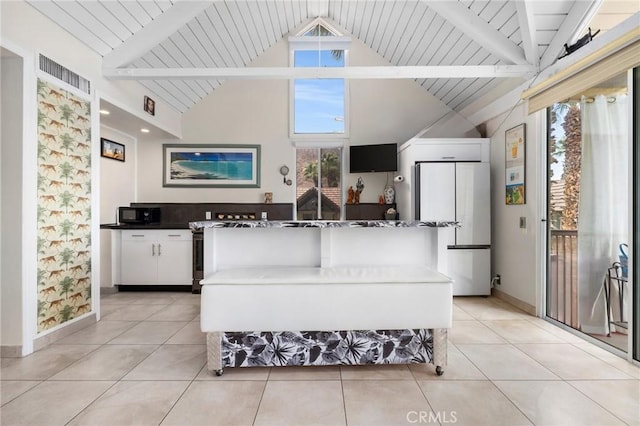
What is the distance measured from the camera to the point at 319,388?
189cm

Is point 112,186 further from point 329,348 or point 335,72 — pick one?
point 329,348

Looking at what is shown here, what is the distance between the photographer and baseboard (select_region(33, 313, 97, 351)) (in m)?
2.43

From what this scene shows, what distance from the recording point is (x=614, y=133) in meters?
2.46

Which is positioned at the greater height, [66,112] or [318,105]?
[318,105]

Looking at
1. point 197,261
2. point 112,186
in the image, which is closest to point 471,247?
point 197,261

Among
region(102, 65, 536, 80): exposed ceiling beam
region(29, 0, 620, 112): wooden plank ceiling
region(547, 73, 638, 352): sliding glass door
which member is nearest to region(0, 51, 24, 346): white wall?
region(29, 0, 620, 112): wooden plank ceiling

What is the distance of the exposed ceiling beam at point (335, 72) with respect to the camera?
10.6 feet

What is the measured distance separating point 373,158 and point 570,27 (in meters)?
2.60

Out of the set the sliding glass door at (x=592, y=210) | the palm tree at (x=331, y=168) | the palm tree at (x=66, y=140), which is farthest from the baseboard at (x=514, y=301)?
the palm tree at (x=66, y=140)

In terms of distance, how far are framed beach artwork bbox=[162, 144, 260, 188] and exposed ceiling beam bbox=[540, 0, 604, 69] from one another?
3.84m

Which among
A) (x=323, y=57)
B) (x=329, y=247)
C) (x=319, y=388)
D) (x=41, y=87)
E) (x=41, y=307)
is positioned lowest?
(x=319, y=388)

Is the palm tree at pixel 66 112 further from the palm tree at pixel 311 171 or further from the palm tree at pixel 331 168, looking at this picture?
the palm tree at pixel 331 168

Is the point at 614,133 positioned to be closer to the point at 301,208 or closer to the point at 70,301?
the point at 301,208

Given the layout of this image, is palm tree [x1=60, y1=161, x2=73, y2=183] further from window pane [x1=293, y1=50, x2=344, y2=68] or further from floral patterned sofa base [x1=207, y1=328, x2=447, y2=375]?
window pane [x1=293, y1=50, x2=344, y2=68]
